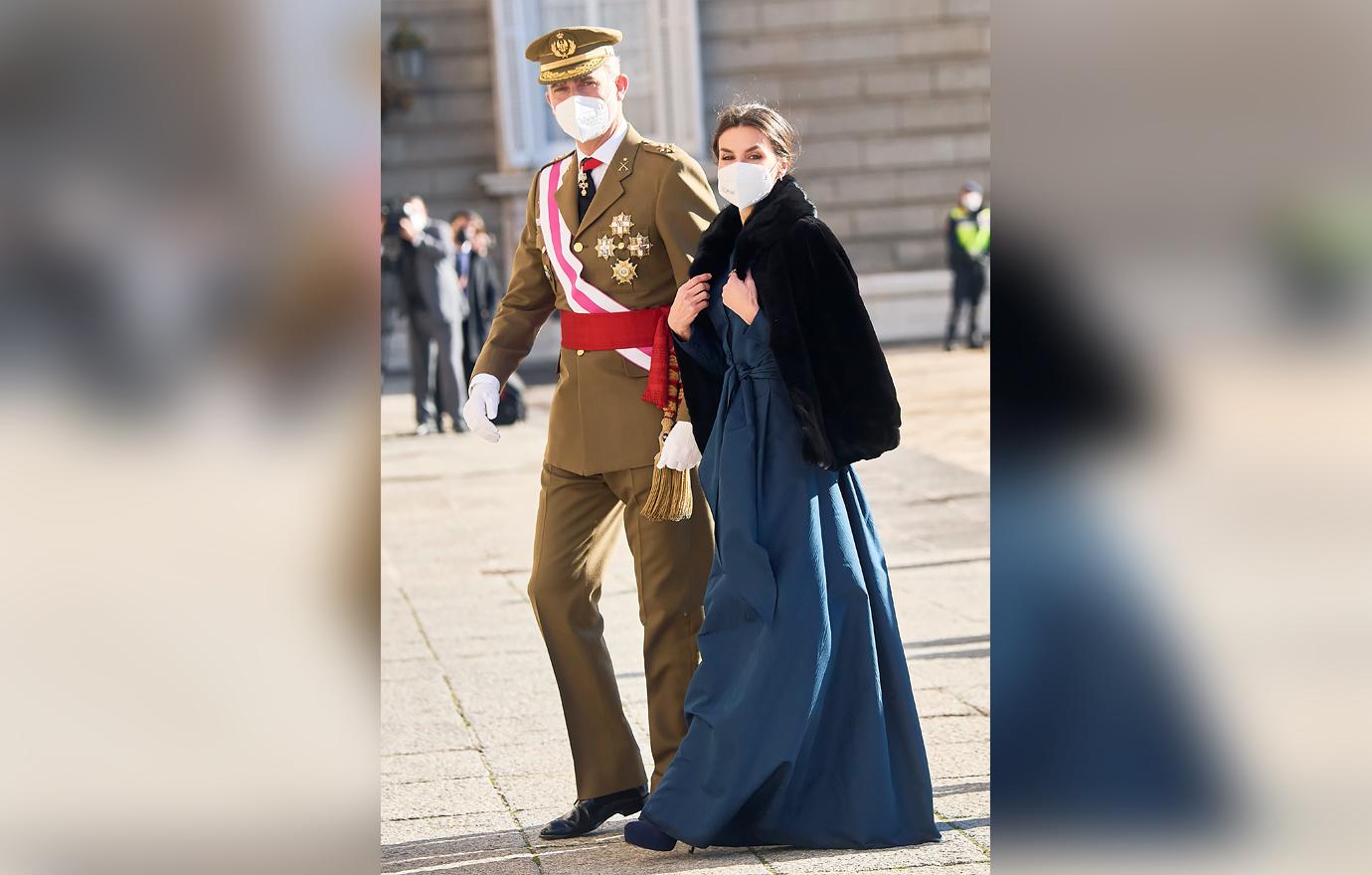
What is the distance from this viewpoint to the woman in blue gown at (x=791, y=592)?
378 cm

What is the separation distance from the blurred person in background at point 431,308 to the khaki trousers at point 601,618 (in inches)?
347

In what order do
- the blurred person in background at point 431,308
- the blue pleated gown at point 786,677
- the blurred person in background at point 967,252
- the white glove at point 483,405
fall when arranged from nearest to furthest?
1. the blue pleated gown at point 786,677
2. the white glove at point 483,405
3. the blurred person in background at point 431,308
4. the blurred person in background at point 967,252

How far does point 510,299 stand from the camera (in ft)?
14.4

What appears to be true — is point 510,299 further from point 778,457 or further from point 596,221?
point 778,457

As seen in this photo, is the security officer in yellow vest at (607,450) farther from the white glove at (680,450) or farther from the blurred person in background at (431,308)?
the blurred person in background at (431,308)

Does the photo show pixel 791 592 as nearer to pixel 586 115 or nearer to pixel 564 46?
pixel 586 115

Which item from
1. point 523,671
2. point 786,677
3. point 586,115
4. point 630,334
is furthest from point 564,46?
point 523,671

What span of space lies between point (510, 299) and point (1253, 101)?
2.53m

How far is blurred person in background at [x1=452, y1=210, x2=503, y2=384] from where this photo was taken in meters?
13.3

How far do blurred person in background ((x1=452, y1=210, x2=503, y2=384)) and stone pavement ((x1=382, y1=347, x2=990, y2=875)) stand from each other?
1931 mm

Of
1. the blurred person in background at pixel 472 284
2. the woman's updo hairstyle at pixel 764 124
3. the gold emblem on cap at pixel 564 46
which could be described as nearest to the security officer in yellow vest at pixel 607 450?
the gold emblem on cap at pixel 564 46

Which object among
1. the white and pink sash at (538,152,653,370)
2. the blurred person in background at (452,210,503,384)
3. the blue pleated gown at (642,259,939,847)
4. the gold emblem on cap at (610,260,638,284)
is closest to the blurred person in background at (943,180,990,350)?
the blurred person in background at (452,210,503,384)

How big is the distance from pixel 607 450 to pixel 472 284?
9523mm

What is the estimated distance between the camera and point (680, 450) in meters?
3.95
